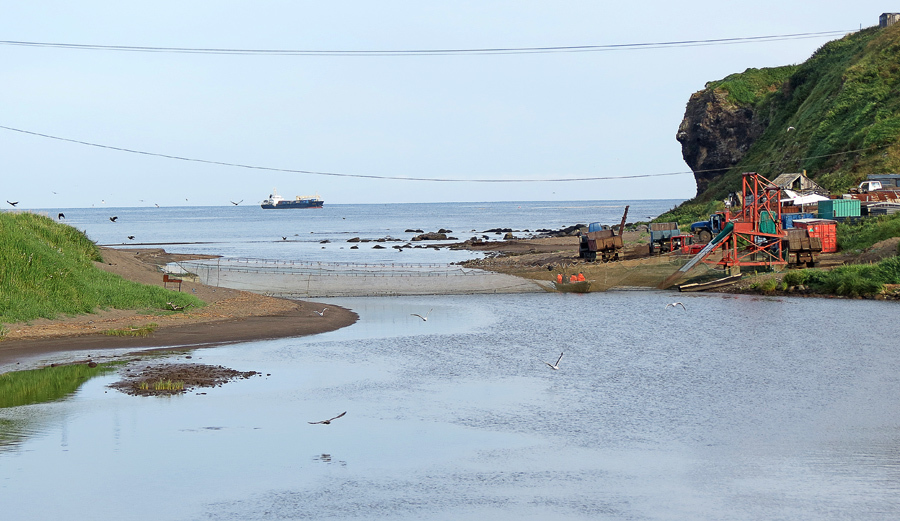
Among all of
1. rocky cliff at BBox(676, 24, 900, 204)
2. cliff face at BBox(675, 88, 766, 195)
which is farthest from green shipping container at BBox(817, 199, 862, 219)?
cliff face at BBox(675, 88, 766, 195)

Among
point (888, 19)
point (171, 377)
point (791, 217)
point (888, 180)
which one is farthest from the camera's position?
point (888, 19)

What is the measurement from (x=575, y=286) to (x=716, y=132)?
84.8m

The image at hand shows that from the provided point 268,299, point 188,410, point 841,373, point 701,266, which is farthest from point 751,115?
point 188,410

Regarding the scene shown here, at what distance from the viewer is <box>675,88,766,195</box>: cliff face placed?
12494cm

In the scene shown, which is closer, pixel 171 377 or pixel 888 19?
pixel 171 377

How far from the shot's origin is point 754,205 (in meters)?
49.6

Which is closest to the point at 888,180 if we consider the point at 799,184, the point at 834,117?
the point at 799,184

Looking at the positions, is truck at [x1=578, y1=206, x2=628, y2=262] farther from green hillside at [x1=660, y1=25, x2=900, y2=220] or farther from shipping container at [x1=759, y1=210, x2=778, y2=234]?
green hillside at [x1=660, y1=25, x2=900, y2=220]

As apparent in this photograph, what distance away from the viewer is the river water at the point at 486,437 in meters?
13.8

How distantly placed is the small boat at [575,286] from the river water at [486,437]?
2000 cm

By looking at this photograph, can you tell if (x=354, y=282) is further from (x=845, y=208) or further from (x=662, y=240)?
(x=845, y=208)

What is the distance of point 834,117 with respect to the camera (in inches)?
3556

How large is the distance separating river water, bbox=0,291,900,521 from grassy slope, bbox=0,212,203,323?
8.39 m

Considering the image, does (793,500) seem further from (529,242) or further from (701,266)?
(529,242)
